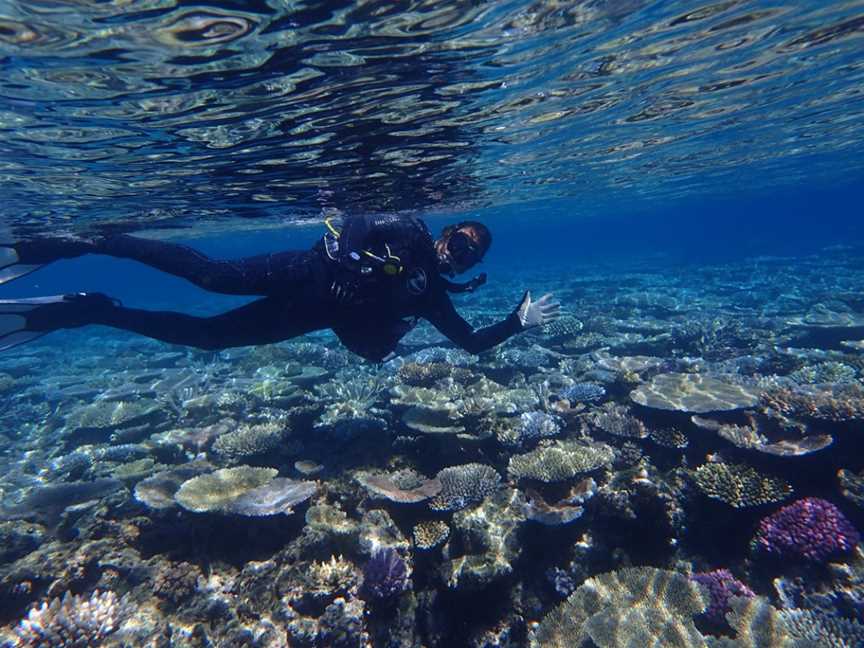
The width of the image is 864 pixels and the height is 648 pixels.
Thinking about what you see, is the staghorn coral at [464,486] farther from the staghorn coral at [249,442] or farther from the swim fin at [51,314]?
the swim fin at [51,314]

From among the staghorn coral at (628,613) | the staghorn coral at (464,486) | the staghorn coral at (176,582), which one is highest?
the staghorn coral at (176,582)

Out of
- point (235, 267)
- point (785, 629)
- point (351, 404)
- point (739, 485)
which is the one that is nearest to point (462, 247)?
point (235, 267)

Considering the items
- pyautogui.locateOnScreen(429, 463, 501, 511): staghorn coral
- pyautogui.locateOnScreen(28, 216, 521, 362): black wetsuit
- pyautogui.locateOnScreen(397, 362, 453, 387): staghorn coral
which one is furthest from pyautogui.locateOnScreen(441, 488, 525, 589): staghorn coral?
pyautogui.locateOnScreen(397, 362, 453, 387): staghorn coral

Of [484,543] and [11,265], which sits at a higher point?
[11,265]

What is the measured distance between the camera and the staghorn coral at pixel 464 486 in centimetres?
627

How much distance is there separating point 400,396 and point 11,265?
7498 mm

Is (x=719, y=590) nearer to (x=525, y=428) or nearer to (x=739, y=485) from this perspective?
(x=739, y=485)

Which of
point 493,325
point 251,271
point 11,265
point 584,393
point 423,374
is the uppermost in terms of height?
point 11,265

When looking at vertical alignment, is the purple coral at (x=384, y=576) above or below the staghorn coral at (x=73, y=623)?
below

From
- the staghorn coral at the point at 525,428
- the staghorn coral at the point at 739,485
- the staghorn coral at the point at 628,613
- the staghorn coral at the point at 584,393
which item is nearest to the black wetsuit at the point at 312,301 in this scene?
the staghorn coral at the point at 525,428

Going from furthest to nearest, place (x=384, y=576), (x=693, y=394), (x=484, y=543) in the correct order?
1. (x=693, y=394)
2. (x=484, y=543)
3. (x=384, y=576)

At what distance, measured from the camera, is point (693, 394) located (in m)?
7.93

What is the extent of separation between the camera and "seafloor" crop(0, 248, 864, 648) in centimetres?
482

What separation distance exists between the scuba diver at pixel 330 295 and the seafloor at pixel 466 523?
6.17ft
